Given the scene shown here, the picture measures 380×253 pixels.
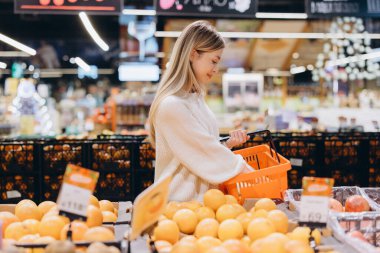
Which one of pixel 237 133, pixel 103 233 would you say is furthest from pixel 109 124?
pixel 103 233

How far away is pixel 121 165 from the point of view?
494 centimetres

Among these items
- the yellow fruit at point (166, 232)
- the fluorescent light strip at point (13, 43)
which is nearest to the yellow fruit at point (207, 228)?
the yellow fruit at point (166, 232)

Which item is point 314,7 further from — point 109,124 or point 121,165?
point 109,124

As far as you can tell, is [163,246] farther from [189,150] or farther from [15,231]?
[189,150]

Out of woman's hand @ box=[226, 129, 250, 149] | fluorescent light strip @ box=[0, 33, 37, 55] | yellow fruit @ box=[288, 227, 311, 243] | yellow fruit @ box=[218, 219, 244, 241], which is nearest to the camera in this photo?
yellow fruit @ box=[288, 227, 311, 243]

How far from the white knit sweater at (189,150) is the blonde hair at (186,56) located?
8 cm

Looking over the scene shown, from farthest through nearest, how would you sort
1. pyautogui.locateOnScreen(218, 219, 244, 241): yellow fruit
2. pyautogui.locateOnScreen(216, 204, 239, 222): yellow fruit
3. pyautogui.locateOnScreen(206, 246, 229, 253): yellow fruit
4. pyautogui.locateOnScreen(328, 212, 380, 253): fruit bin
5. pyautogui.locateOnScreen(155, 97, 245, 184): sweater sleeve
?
pyautogui.locateOnScreen(155, 97, 245, 184): sweater sleeve
pyautogui.locateOnScreen(216, 204, 239, 222): yellow fruit
pyautogui.locateOnScreen(328, 212, 380, 253): fruit bin
pyautogui.locateOnScreen(218, 219, 244, 241): yellow fruit
pyautogui.locateOnScreen(206, 246, 229, 253): yellow fruit

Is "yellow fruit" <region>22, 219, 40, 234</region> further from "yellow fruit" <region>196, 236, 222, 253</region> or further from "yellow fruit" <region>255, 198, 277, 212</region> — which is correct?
"yellow fruit" <region>255, 198, 277, 212</region>

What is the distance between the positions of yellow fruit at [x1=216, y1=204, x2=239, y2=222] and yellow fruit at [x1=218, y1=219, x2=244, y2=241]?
156 mm

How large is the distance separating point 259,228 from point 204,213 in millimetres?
362

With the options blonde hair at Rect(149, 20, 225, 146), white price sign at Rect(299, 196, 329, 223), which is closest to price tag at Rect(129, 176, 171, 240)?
white price sign at Rect(299, 196, 329, 223)

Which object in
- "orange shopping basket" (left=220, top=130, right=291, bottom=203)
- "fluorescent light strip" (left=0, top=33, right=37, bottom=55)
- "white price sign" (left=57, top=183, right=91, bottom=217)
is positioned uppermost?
"fluorescent light strip" (left=0, top=33, right=37, bottom=55)

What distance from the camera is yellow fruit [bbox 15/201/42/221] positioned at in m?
2.45

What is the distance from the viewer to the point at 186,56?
8.94 feet
